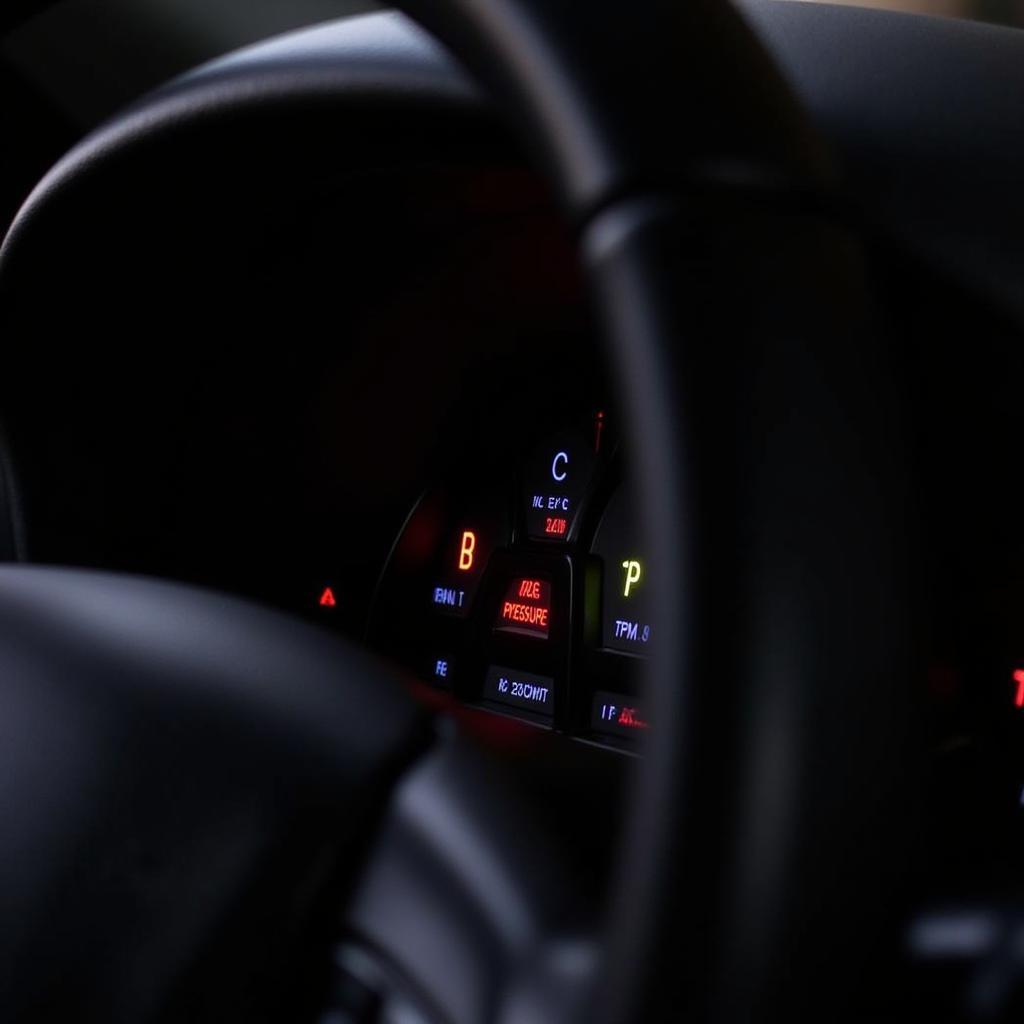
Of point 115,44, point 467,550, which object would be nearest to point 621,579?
point 467,550

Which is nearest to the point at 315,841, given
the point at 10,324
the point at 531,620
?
the point at 10,324

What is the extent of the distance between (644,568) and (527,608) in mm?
500

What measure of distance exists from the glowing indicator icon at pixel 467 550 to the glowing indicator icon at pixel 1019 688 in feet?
1.71

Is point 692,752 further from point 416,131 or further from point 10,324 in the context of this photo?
point 10,324

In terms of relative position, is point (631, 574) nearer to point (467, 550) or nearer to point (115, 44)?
point (467, 550)

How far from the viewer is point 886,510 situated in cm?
28

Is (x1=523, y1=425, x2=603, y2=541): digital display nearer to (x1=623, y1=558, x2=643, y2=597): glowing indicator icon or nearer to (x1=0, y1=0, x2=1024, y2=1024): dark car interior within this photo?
(x1=623, y1=558, x2=643, y2=597): glowing indicator icon

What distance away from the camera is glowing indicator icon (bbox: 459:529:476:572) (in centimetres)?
110

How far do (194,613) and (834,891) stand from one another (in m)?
A: 0.27

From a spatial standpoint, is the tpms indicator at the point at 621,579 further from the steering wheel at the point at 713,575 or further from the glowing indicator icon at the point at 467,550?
the steering wheel at the point at 713,575

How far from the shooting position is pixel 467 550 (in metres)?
1.11

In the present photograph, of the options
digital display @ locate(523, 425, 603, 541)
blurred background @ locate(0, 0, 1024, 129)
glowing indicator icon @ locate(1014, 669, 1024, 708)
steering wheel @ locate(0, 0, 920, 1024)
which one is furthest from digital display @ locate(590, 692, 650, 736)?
blurred background @ locate(0, 0, 1024, 129)

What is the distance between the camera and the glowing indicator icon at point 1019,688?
0.65 meters

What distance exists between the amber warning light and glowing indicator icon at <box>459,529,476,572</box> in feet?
0.24
